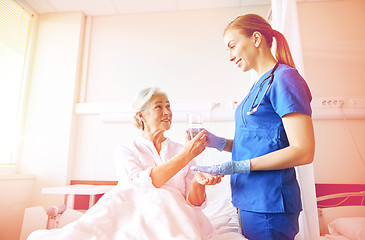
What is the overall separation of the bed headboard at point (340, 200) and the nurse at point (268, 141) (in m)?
1.20

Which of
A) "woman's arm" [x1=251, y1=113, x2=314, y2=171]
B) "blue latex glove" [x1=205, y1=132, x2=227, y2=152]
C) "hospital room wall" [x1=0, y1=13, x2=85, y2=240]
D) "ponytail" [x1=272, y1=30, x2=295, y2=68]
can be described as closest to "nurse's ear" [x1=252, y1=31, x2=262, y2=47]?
"ponytail" [x1=272, y1=30, x2=295, y2=68]

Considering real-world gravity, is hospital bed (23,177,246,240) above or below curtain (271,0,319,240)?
below

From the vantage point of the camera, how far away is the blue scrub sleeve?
2.95 ft

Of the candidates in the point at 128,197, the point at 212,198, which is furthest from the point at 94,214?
the point at 212,198

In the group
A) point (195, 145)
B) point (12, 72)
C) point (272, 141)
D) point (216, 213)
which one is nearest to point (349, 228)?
point (216, 213)

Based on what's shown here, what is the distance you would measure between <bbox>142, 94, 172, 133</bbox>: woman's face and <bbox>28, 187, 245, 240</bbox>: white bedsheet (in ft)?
1.57

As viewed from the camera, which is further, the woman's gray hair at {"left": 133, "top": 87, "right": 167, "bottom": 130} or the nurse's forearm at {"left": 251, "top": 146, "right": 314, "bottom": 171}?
the woman's gray hair at {"left": 133, "top": 87, "right": 167, "bottom": 130}

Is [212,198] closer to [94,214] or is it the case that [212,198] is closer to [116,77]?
[94,214]

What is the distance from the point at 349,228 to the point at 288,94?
1.27m

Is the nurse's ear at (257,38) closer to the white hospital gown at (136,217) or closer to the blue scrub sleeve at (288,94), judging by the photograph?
the blue scrub sleeve at (288,94)

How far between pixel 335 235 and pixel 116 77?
→ 252 centimetres

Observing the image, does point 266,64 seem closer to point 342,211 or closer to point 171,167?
point 171,167

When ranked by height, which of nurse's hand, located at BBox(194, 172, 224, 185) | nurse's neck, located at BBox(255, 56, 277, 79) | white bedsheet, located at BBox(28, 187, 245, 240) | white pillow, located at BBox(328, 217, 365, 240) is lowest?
white pillow, located at BBox(328, 217, 365, 240)

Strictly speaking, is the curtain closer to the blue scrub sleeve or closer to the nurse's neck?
the nurse's neck
